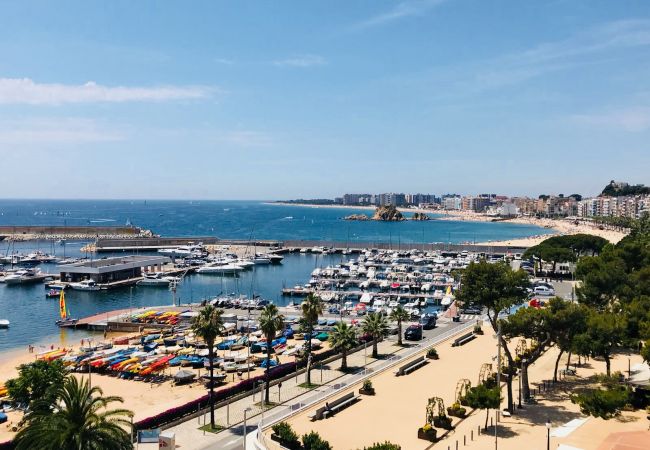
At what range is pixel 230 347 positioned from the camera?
46.1m

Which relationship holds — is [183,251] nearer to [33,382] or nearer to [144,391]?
[144,391]

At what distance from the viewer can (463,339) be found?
44031 mm

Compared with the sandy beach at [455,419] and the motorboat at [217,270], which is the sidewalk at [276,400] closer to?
the sandy beach at [455,419]

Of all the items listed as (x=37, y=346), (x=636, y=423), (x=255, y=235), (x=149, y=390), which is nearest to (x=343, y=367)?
(x=149, y=390)

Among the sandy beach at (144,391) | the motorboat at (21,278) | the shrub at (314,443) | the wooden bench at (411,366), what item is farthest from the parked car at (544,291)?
the motorboat at (21,278)

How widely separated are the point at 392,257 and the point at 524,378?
80.0 metres

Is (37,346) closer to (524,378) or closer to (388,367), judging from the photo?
(388,367)

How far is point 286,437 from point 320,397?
7.96 meters

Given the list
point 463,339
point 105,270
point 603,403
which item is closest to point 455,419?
point 603,403

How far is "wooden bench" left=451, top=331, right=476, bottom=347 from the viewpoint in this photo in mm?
42844

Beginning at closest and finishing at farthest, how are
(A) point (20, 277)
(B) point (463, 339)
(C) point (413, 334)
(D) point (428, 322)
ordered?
(B) point (463, 339) < (C) point (413, 334) < (D) point (428, 322) < (A) point (20, 277)

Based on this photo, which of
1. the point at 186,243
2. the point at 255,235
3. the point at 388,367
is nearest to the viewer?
the point at 388,367

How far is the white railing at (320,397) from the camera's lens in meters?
23.8

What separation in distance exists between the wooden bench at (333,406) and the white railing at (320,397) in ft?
4.08
